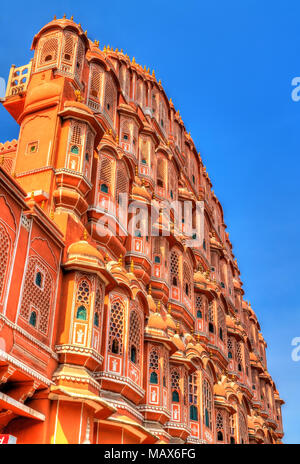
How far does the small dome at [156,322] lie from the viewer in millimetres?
22669

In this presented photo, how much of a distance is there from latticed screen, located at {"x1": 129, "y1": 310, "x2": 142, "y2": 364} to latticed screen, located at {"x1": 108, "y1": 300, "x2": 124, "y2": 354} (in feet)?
2.29

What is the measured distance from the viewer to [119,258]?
23438 mm

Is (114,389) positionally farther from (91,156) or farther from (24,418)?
(91,156)

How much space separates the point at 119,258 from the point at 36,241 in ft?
21.0

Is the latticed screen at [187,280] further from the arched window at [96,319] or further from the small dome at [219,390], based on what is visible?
the arched window at [96,319]

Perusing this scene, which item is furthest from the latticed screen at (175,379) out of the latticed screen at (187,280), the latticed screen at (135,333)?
the latticed screen at (187,280)

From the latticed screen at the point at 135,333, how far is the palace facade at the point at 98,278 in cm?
7

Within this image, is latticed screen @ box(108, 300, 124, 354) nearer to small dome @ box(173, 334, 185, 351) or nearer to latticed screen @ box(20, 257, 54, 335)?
latticed screen @ box(20, 257, 54, 335)

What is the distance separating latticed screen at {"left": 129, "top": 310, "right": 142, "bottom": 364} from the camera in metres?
20.9

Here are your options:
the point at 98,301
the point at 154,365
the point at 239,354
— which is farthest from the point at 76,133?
the point at 239,354

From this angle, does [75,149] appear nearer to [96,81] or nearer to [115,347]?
[96,81]

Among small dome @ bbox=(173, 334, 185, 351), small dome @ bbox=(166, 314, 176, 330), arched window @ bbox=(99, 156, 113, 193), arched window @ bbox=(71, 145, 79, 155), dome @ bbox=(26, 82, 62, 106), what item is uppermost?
dome @ bbox=(26, 82, 62, 106)

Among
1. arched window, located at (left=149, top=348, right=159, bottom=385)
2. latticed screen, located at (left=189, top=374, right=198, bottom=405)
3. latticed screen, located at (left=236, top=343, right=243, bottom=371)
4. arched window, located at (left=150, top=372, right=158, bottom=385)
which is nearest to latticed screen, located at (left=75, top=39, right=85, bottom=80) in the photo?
arched window, located at (left=149, top=348, right=159, bottom=385)
